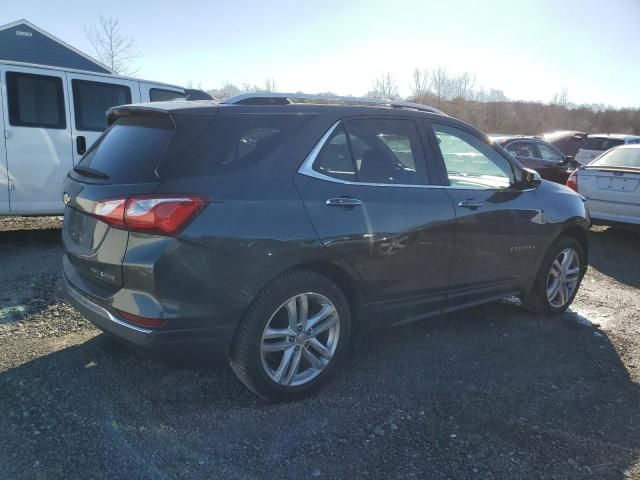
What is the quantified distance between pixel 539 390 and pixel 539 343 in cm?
89

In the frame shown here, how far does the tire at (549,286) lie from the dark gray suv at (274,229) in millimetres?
835

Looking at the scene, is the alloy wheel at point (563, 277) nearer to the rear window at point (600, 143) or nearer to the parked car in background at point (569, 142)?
Answer: the rear window at point (600, 143)

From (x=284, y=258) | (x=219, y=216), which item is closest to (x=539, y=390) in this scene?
(x=284, y=258)

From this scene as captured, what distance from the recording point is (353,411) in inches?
124

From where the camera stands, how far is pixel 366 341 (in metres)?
4.19

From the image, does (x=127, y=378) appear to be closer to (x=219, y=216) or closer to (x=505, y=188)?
(x=219, y=216)

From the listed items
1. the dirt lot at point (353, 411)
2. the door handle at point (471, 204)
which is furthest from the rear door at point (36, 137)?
the door handle at point (471, 204)

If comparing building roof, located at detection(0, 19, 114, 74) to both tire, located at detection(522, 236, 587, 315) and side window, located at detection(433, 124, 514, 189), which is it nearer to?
side window, located at detection(433, 124, 514, 189)

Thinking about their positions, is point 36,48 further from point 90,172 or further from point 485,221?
point 485,221

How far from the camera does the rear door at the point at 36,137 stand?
6.37 meters

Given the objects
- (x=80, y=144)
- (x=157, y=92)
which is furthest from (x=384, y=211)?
(x=157, y=92)

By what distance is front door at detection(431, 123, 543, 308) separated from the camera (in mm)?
3920

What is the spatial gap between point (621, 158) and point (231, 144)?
768 cm

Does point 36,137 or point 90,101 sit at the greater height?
point 90,101
